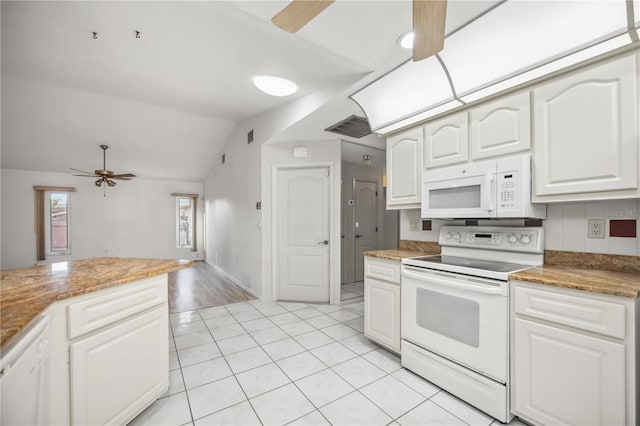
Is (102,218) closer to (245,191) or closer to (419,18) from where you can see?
(245,191)

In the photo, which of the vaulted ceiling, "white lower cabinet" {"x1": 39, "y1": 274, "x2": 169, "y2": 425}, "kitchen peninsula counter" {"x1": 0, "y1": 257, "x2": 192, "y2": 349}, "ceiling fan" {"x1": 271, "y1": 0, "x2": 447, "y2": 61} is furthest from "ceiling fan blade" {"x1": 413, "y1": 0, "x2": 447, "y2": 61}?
"white lower cabinet" {"x1": 39, "y1": 274, "x2": 169, "y2": 425}

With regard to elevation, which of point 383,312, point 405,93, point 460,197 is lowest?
point 383,312

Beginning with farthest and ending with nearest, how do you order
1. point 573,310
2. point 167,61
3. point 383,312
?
point 167,61
point 383,312
point 573,310

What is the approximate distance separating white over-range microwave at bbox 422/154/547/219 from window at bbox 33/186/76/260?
7.88 m

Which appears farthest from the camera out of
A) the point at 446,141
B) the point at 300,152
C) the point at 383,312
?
the point at 300,152

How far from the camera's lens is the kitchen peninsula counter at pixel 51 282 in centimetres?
97

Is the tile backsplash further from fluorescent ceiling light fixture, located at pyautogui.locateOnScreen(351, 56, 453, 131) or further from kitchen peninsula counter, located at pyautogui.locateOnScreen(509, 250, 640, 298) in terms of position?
fluorescent ceiling light fixture, located at pyautogui.locateOnScreen(351, 56, 453, 131)

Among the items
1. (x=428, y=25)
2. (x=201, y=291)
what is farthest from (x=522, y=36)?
(x=201, y=291)

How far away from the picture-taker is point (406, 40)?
1.87 meters

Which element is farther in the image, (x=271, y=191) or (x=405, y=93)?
(x=271, y=191)

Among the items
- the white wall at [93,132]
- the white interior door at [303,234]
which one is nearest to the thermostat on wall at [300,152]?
the white interior door at [303,234]

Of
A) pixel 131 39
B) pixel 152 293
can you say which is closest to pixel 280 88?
pixel 131 39

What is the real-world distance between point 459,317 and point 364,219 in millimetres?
3446

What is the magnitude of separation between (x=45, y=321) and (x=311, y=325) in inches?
93.6
